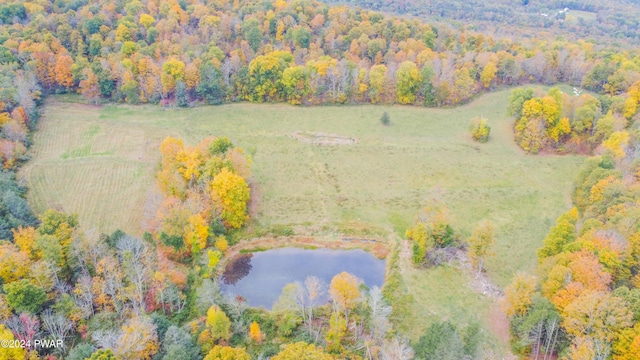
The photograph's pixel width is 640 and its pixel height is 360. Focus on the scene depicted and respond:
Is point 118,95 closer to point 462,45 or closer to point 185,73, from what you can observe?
point 185,73

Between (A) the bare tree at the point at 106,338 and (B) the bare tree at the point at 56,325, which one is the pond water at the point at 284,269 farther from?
(B) the bare tree at the point at 56,325

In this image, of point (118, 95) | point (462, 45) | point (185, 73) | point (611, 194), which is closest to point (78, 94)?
point (118, 95)

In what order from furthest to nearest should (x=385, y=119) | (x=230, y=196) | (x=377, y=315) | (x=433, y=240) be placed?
(x=385, y=119)
(x=230, y=196)
(x=433, y=240)
(x=377, y=315)

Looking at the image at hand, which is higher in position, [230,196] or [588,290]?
[588,290]

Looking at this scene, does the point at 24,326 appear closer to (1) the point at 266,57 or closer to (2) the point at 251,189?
(2) the point at 251,189

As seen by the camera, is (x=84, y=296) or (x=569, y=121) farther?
(x=569, y=121)

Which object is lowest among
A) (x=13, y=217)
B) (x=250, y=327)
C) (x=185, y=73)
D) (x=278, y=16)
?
(x=250, y=327)

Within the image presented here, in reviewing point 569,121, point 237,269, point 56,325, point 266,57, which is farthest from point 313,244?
point 569,121
